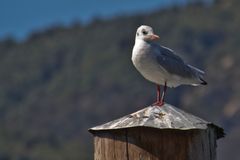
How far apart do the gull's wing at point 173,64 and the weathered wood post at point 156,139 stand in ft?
10.2

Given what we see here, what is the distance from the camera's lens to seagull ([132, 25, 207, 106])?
11016 mm

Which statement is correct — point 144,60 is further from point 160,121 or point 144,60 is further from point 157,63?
point 160,121

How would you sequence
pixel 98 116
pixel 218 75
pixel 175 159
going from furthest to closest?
1. pixel 218 75
2. pixel 98 116
3. pixel 175 159

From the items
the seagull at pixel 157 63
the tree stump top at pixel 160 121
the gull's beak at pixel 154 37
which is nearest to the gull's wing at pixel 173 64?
the seagull at pixel 157 63

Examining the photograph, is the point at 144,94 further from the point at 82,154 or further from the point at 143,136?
the point at 143,136

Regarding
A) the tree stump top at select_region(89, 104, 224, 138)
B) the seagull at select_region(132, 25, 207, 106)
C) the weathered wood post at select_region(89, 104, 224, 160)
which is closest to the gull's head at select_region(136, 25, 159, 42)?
the seagull at select_region(132, 25, 207, 106)

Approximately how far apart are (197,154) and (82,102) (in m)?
191

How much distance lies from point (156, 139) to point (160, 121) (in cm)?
22

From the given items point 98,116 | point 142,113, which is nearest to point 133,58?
point 142,113

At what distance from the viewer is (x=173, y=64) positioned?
11445mm

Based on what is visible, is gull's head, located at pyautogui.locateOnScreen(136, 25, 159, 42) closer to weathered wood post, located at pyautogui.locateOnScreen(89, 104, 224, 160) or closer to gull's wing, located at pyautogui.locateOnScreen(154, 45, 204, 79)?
gull's wing, located at pyautogui.locateOnScreen(154, 45, 204, 79)

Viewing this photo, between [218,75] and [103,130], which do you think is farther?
[218,75]

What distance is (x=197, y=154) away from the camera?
309 inches

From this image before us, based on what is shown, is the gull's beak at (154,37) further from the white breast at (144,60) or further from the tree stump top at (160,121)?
the tree stump top at (160,121)
